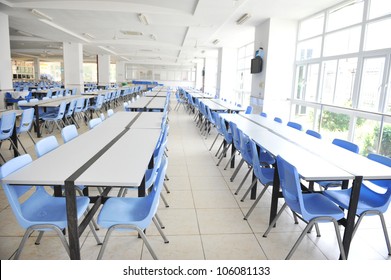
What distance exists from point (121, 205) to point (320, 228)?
1848 millimetres

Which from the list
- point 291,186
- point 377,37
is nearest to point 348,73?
point 377,37

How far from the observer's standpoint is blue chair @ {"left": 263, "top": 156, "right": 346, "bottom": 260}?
1.98 m

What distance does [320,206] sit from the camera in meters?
2.18

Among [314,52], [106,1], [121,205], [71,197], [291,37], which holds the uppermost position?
[106,1]

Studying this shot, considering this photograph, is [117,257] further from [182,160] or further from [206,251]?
[182,160]

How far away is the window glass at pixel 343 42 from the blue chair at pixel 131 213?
5179mm

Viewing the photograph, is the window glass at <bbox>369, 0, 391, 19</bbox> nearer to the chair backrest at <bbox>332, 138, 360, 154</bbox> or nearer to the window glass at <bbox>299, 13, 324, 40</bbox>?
the window glass at <bbox>299, 13, 324, 40</bbox>

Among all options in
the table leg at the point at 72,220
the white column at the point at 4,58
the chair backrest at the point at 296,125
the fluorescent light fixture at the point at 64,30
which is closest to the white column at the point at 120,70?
the fluorescent light fixture at the point at 64,30

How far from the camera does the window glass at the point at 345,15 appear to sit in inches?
216

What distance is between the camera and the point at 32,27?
33.8ft

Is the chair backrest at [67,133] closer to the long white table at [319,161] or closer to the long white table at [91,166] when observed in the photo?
the long white table at [91,166]

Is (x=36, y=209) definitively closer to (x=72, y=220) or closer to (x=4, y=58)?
(x=72, y=220)

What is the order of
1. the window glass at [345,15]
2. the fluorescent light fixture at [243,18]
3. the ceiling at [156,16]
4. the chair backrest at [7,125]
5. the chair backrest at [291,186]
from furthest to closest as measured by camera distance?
the fluorescent light fixture at [243,18] < the ceiling at [156,16] < the window glass at [345,15] < the chair backrest at [7,125] < the chair backrest at [291,186]

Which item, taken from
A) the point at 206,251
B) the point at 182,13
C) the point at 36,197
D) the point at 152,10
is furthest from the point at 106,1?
the point at 206,251
